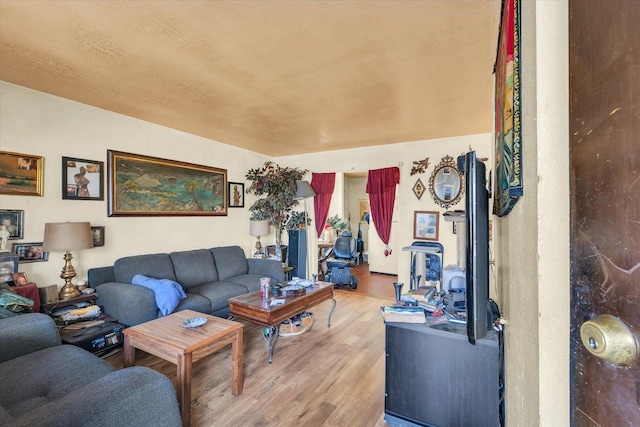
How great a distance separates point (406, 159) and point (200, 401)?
12.8ft

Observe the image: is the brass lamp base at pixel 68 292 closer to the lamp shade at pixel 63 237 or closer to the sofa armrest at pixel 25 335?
the lamp shade at pixel 63 237

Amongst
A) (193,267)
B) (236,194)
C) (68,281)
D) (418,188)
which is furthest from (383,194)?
(68,281)

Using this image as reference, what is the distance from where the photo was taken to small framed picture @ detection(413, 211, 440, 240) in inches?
166

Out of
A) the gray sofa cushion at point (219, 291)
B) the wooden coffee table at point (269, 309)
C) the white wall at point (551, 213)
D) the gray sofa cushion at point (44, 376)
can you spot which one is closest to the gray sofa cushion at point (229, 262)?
the gray sofa cushion at point (219, 291)

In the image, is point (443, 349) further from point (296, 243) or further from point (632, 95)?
point (296, 243)

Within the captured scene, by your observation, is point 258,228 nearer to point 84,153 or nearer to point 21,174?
point 84,153

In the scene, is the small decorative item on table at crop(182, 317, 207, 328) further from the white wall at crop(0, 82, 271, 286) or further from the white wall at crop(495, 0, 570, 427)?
the white wall at crop(495, 0, 570, 427)

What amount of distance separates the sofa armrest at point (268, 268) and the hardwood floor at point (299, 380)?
0.81 m

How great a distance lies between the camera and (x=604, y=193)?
362 millimetres

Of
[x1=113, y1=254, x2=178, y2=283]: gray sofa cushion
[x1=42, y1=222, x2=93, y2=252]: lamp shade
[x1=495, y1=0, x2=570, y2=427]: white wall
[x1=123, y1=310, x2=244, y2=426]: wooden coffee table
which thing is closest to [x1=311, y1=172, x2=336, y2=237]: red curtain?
[x1=113, y1=254, x2=178, y2=283]: gray sofa cushion

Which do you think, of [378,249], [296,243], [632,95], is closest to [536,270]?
[632,95]

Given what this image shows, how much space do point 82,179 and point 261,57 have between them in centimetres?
239

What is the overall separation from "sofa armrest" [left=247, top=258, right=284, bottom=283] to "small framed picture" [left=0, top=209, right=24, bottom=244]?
7.97 feet

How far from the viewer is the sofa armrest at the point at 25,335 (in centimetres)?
171
